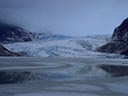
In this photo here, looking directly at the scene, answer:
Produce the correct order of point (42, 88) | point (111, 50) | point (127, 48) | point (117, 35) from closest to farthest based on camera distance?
point (42, 88) → point (127, 48) → point (111, 50) → point (117, 35)

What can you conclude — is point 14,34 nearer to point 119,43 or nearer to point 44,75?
point 119,43

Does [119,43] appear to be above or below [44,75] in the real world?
below

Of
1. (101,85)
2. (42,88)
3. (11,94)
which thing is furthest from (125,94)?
(11,94)

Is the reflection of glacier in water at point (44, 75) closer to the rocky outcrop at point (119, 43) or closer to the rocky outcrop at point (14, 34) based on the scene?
the rocky outcrop at point (119, 43)

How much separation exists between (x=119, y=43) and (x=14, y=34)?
85690 millimetres

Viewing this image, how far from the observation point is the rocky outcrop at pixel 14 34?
149 metres

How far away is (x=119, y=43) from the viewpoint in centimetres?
8306

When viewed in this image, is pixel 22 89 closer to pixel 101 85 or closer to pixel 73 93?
pixel 73 93

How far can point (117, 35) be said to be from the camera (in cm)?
9538

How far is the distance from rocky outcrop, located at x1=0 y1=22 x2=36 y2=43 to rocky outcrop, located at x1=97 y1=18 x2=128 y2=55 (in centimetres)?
6312

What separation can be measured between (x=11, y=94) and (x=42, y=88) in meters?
1.54

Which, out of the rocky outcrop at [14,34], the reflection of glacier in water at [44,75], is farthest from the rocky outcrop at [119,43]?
the rocky outcrop at [14,34]

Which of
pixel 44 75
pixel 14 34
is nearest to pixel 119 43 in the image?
pixel 44 75

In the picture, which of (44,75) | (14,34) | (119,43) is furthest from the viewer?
(14,34)
